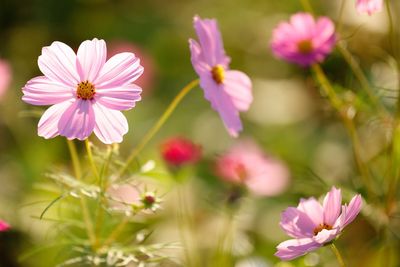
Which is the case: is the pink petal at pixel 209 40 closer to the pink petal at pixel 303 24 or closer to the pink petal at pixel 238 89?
the pink petal at pixel 238 89

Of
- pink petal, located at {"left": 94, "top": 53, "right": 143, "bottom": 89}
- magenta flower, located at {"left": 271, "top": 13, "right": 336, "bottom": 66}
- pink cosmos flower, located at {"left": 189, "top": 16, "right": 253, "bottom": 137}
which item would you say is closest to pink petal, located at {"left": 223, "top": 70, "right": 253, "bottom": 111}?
pink cosmos flower, located at {"left": 189, "top": 16, "right": 253, "bottom": 137}

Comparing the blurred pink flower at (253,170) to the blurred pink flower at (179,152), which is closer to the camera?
the blurred pink flower at (179,152)

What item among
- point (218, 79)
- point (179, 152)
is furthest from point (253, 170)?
point (218, 79)

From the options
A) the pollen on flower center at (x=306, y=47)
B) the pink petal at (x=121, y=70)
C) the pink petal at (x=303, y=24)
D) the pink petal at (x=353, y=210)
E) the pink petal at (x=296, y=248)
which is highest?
the pink petal at (x=303, y=24)

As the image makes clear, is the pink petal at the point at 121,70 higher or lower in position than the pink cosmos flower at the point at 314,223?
higher

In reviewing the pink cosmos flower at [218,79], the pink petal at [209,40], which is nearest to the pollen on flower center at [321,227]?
the pink cosmos flower at [218,79]

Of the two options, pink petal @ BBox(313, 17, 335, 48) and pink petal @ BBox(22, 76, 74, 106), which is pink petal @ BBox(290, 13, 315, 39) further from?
pink petal @ BBox(22, 76, 74, 106)
